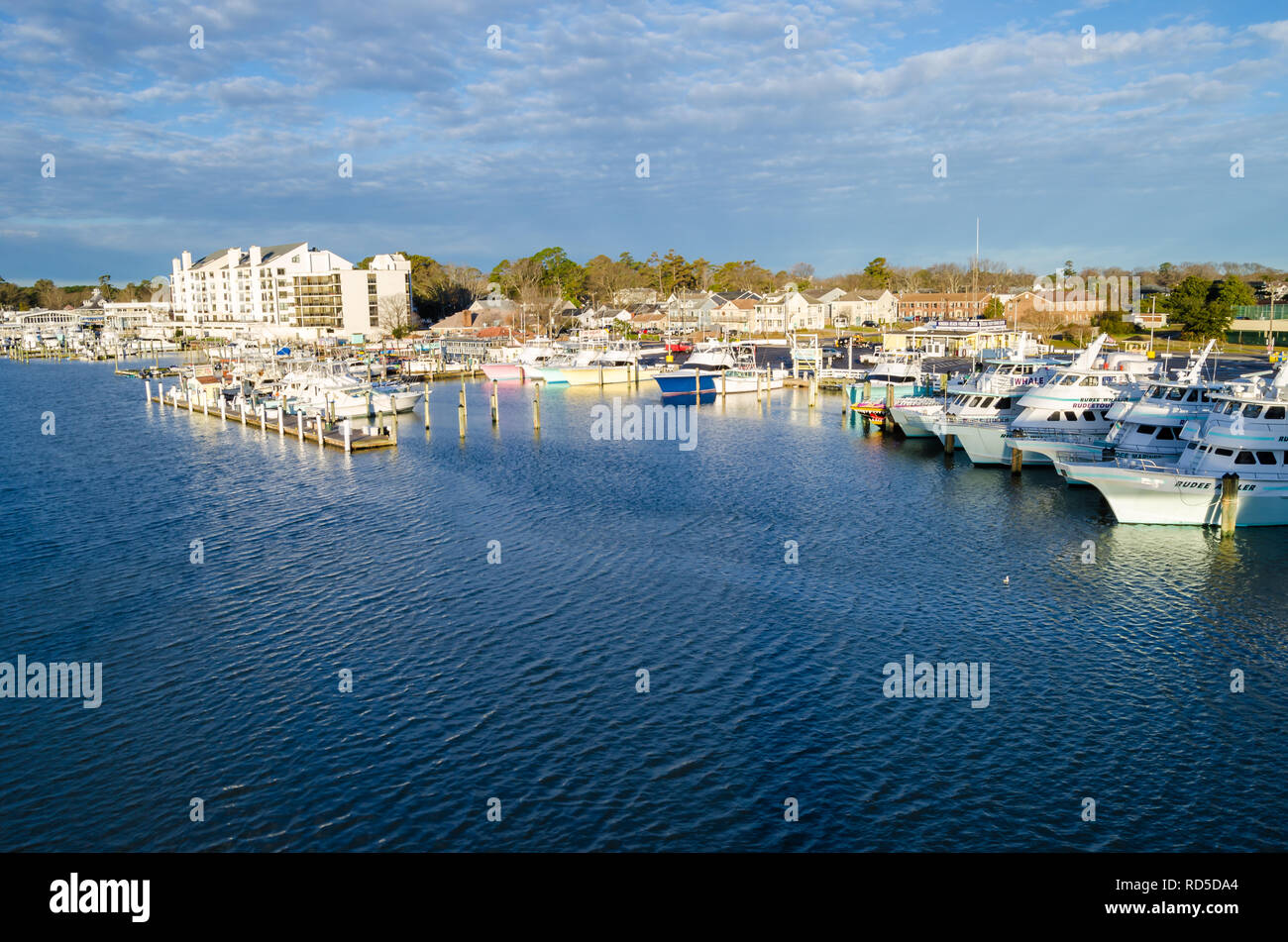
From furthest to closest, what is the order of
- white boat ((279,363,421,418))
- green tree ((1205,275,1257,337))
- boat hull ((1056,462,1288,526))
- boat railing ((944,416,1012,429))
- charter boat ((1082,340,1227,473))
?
green tree ((1205,275,1257,337)) → white boat ((279,363,421,418)) → boat railing ((944,416,1012,429)) → charter boat ((1082,340,1227,473)) → boat hull ((1056,462,1288,526))

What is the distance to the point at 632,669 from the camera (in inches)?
924

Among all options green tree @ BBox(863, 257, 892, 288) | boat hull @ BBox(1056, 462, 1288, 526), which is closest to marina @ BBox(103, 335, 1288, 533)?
boat hull @ BBox(1056, 462, 1288, 526)

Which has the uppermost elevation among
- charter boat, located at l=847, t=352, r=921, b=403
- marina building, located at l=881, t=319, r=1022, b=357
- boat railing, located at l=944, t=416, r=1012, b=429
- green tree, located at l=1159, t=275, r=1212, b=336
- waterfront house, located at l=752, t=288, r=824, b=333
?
waterfront house, located at l=752, t=288, r=824, b=333

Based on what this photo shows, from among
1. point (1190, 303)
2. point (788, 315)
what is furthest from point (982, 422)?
point (788, 315)

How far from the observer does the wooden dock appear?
55781 millimetres

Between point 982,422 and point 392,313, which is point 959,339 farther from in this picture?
point 392,313

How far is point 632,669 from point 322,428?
135 ft

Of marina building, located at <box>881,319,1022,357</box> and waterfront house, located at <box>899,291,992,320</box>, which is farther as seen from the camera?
waterfront house, located at <box>899,291,992,320</box>

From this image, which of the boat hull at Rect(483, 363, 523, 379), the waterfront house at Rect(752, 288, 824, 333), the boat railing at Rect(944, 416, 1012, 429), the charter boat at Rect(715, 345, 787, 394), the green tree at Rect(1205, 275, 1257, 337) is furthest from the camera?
the waterfront house at Rect(752, 288, 824, 333)

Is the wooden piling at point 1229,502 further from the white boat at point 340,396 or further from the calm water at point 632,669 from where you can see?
the white boat at point 340,396

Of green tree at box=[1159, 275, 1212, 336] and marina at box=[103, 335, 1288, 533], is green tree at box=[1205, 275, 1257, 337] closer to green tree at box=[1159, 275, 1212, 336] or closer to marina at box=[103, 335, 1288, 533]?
green tree at box=[1159, 275, 1212, 336]

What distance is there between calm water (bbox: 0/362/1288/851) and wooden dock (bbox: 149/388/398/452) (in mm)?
11731
